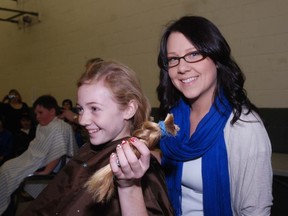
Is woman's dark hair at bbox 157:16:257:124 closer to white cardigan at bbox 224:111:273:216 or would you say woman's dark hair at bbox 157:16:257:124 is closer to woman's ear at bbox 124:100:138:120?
white cardigan at bbox 224:111:273:216

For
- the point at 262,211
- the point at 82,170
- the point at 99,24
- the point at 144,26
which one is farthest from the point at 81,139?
the point at 262,211

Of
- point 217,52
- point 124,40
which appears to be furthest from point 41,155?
point 124,40

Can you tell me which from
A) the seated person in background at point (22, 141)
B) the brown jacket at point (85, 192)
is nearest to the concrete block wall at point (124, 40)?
the seated person in background at point (22, 141)

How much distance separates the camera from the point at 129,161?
0.68 metres

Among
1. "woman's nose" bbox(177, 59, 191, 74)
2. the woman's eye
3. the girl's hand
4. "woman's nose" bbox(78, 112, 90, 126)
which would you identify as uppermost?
the woman's eye

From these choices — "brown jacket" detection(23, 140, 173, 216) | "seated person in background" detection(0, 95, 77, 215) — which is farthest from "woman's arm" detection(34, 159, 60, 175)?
"brown jacket" detection(23, 140, 173, 216)

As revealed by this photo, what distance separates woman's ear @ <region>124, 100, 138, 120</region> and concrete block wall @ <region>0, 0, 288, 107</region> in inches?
91.5

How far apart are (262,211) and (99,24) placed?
4.41 meters

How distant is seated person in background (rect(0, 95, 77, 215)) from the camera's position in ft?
8.67

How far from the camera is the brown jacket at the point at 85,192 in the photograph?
3.33 feet

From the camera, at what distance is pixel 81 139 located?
12.3 ft

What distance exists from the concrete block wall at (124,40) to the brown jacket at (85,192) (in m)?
2.31

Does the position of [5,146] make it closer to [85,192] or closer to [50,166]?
[50,166]

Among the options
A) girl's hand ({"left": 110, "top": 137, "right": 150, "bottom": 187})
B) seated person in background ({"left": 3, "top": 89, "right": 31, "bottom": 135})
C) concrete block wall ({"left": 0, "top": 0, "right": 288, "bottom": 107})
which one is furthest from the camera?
seated person in background ({"left": 3, "top": 89, "right": 31, "bottom": 135})
